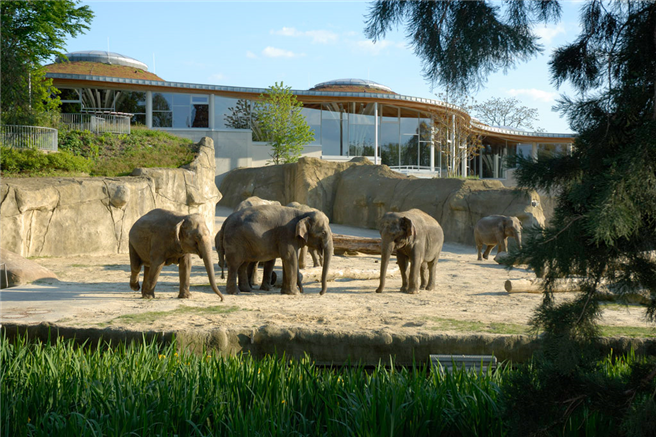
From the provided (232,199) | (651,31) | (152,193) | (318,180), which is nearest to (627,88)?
(651,31)

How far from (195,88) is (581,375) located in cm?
3500

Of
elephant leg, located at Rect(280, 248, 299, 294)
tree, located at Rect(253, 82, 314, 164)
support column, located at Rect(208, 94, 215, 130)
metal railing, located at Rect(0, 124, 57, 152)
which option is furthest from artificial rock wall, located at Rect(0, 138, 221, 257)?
support column, located at Rect(208, 94, 215, 130)

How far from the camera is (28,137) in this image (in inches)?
763

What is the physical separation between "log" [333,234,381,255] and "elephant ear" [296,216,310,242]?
4.30 meters

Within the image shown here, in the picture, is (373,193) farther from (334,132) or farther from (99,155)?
(334,132)

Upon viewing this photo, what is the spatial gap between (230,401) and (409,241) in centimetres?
672

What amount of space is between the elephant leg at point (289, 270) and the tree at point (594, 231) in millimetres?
6921

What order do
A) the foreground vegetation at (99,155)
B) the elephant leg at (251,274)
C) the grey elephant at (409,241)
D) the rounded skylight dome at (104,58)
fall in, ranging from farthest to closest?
the rounded skylight dome at (104,58) < the foreground vegetation at (99,155) < the elephant leg at (251,274) < the grey elephant at (409,241)

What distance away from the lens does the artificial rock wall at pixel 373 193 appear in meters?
21.3

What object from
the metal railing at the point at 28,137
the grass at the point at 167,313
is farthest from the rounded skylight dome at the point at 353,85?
the grass at the point at 167,313

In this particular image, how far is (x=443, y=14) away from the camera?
3527 millimetres

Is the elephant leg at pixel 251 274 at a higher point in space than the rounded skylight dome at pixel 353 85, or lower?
lower

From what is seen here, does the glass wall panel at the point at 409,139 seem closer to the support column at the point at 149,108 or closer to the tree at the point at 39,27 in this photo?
the support column at the point at 149,108

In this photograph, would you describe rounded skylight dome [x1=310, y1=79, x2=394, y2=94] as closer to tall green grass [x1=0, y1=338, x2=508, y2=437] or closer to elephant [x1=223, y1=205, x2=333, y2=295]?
elephant [x1=223, y1=205, x2=333, y2=295]
